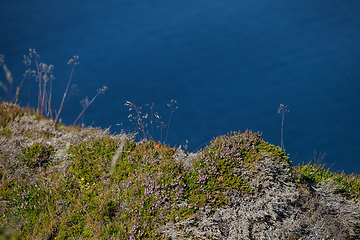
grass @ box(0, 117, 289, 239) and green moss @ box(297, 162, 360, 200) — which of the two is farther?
green moss @ box(297, 162, 360, 200)

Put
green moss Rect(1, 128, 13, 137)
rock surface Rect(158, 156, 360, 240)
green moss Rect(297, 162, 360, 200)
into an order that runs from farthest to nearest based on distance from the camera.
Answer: green moss Rect(1, 128, 13, 137)
green moss Rect(297, 162, 360, 200)
rock surface Rect(158, 156, 360, 240)

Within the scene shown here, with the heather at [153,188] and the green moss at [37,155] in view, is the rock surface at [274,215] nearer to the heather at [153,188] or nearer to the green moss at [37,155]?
the heather at [153,188]

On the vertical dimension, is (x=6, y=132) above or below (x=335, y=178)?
below

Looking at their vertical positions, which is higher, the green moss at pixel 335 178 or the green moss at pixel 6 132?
the green moss at pixel 335 178

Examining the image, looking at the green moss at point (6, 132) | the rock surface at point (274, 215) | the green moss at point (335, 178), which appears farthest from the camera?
the green moss at point (6, 132)

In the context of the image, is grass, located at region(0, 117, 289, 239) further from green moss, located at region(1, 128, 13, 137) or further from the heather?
green moss, located at region(1, 128, 13, 137)

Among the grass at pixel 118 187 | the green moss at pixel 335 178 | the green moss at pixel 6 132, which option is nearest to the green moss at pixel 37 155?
the grass at pixel 118 187

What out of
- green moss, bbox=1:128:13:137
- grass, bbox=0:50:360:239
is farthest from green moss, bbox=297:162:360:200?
green moss, bbox=1:128:13:137

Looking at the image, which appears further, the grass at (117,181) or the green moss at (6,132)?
the green moss at (6,132)

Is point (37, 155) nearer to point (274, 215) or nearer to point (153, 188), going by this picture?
point (153, 188)

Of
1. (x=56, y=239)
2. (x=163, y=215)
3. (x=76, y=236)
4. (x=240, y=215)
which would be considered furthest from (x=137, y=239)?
(x=240, y=215)

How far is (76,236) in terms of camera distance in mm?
4098

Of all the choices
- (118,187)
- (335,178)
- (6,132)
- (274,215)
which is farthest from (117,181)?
(335,178)

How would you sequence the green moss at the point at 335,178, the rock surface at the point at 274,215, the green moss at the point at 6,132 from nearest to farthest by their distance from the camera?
the rock surface at the point at 274,215, the green moss at the point at 335,178, the green moss at the point at 6,132
